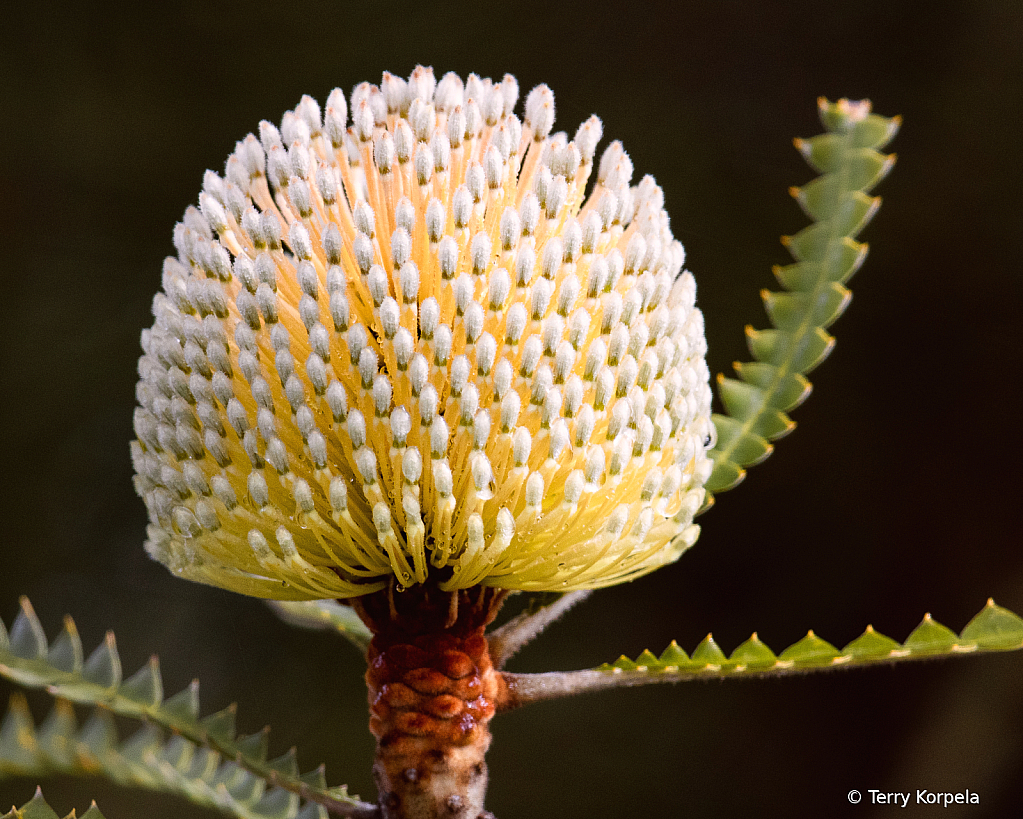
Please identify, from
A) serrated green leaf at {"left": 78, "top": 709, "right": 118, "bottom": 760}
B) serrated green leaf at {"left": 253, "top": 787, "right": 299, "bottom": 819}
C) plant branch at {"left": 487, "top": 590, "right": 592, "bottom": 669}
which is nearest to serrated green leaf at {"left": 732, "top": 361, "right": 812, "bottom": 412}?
plant branch at {"left": 487, "top": 590, "right": 592, "bottom": 669}

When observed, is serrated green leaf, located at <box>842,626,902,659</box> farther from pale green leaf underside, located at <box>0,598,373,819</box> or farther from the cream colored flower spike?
pale green leaf underside, located at <box>0,598,373,819</box>

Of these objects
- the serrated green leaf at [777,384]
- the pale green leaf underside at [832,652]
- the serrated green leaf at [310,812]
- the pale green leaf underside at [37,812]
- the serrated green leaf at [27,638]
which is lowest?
the serrated green leaf at [310,812]

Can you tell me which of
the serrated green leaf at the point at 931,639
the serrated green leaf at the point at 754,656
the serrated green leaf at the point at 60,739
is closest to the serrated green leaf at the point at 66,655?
the serrated green leaf at the point at 60,739

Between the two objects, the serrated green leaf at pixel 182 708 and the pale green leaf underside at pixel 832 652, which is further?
the serrated green leaf at pixel 182 708

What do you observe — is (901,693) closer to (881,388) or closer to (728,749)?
(728,749)

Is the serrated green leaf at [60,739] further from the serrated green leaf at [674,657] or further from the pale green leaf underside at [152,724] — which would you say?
the serrated green leaf at [674,657]

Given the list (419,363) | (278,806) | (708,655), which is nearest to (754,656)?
(708,655)

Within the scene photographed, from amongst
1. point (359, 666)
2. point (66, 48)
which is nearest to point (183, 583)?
point (359, 666)
